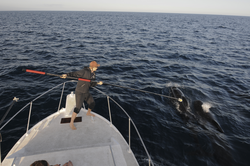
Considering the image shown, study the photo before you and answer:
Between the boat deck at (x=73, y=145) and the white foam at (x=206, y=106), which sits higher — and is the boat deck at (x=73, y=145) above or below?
above

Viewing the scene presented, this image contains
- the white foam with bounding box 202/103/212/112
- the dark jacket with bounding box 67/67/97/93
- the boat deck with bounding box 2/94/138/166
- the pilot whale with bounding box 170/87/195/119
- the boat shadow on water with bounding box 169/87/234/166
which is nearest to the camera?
the boat deck with bounding box 2/94/138/166

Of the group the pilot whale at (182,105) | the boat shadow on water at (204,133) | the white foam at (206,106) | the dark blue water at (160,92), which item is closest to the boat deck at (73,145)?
the dark blue water at (160,92)

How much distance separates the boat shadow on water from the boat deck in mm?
3753

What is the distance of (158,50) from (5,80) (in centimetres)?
1953

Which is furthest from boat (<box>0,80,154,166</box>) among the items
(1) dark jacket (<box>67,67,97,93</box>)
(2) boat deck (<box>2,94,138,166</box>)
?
(1) dark jacket (<box>67,67,97,93</box>)

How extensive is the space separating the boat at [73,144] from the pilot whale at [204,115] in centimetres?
567

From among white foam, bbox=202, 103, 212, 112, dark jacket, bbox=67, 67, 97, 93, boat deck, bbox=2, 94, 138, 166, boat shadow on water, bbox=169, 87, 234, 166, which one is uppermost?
dark jacket, bbox=67, 67, 97, 93

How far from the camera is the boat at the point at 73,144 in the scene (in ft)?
12.4

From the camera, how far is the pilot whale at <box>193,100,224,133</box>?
7948 millimetres

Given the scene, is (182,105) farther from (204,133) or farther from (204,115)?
(204,133)

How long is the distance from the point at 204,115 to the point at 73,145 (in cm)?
760

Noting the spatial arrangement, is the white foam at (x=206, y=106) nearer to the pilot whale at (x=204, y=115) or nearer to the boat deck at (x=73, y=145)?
the pilot whale at (x=204, y=115)

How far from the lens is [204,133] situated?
24.2ft

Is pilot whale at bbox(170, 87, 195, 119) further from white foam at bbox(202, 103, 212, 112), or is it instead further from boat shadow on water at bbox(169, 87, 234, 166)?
white foam at bbox(202, 103, 212, 112)
